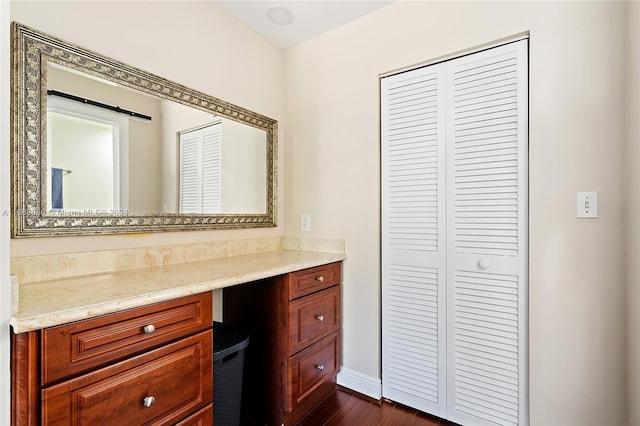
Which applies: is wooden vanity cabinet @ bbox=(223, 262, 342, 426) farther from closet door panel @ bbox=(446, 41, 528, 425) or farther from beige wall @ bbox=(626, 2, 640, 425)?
beige wall @ bbox=(626, 2, 640, 425)

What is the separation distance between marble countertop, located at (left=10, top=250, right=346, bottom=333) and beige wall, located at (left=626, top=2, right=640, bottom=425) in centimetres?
138

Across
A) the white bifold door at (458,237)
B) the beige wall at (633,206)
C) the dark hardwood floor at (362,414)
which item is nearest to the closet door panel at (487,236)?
the white bifold door at (458,237)

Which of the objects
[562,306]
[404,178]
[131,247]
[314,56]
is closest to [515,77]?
[404,178]

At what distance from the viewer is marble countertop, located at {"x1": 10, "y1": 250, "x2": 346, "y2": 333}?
0.86m

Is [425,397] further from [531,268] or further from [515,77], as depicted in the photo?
[515,77]

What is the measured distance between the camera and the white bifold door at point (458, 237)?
1554mm

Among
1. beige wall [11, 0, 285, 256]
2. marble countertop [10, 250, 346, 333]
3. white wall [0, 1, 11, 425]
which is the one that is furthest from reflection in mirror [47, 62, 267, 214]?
white wall [0, 1, 11, 425]

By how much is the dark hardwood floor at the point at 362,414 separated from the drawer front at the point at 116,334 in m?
1.02

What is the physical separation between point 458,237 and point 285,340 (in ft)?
3.50

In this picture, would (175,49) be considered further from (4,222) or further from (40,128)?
(4,222)

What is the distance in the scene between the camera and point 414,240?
1.85m

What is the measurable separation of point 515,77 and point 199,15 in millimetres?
1752

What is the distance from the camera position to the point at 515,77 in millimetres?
1546

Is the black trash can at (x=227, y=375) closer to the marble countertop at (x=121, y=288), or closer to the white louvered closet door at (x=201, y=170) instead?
the marble countertop at (x=121, y=288)
